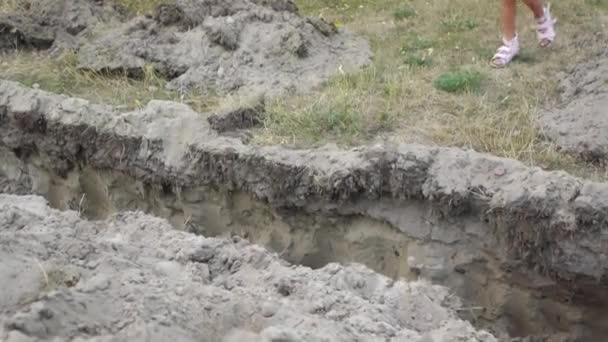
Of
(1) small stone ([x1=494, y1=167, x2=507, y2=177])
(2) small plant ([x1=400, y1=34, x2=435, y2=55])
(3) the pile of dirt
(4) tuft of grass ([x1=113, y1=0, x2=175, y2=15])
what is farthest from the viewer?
(4) tuft of grass ([x1=113, y1=0, x2=175, y2=15])

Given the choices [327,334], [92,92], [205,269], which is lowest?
[92,92]

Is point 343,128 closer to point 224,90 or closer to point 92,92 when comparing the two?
point 224,90

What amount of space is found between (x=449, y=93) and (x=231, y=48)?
2078 mm

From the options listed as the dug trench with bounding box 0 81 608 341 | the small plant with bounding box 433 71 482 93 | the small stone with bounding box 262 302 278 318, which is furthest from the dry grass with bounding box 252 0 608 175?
the small stone with bounding box 262 302 278 318

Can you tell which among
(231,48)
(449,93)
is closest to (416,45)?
(449,93)

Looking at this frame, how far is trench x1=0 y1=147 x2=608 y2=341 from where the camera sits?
4527 millimetres

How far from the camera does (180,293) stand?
3.29m

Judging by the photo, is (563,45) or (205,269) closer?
(205,269)

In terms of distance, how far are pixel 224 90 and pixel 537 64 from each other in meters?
2.56

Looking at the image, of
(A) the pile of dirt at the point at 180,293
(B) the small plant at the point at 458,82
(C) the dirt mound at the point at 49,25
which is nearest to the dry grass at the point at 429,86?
(B) the small plant at the point at 458,82

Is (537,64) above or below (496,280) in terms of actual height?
above

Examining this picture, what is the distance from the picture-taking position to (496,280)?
461 centimetres

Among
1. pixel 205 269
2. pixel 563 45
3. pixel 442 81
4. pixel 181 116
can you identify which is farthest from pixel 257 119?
pixel 563 45

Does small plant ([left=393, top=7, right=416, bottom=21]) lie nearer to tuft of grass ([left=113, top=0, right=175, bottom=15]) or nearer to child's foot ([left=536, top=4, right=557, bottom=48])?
child's foot ([left=536, top=4, right=557, bottom=48])
